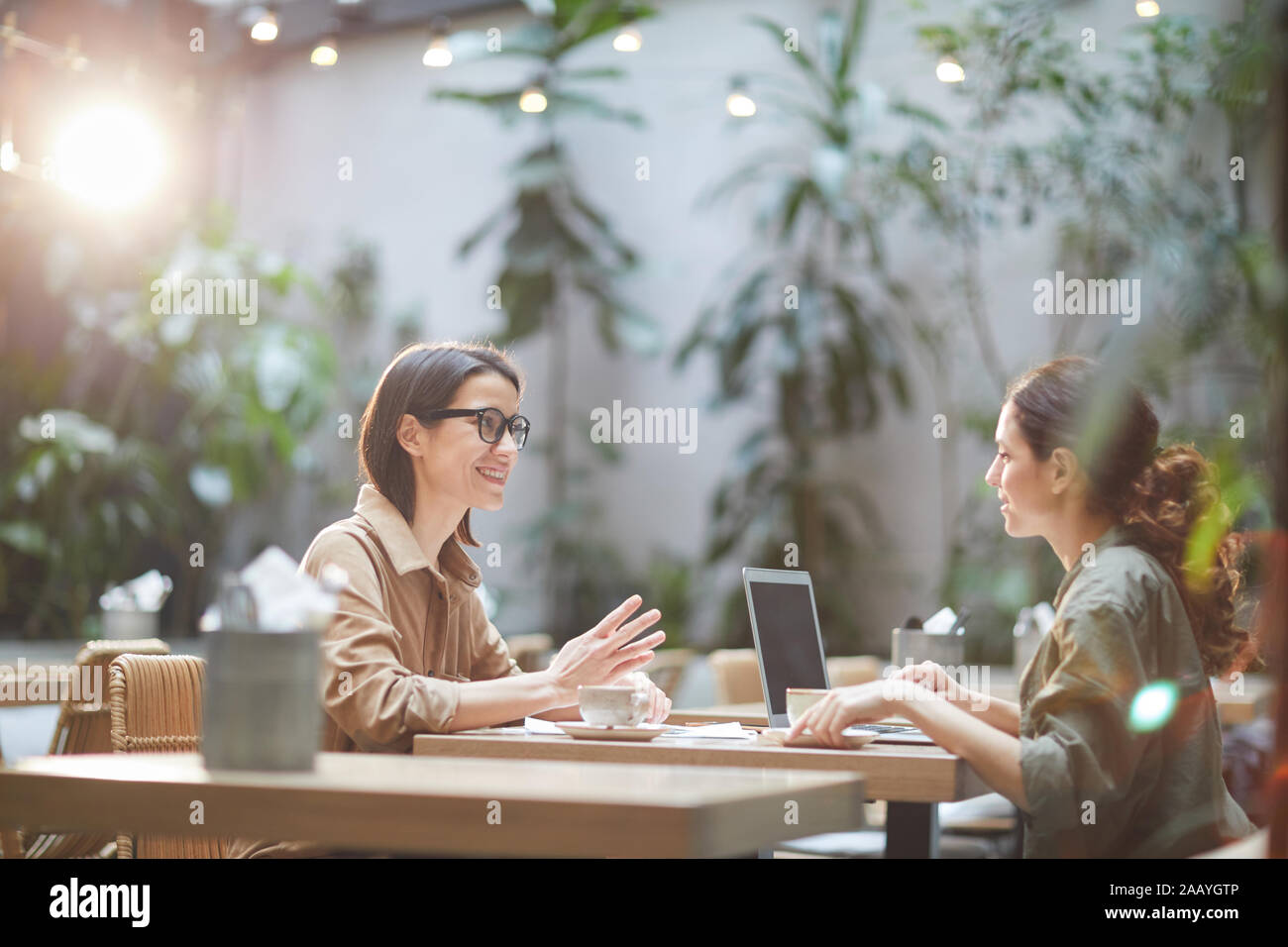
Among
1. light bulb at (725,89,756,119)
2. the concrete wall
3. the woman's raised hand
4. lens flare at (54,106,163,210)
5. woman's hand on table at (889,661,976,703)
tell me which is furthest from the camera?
the concrete wall

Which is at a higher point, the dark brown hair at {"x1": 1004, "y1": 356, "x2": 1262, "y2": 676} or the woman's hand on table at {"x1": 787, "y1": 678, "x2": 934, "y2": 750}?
the dark brown hair at {"x1": 1004, "y1": 356, "x2": 1262, "y2": 676}

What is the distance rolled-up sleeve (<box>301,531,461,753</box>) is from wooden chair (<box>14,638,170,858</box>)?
52 cm

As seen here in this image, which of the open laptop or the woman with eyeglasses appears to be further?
the open laptop

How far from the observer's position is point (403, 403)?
2309 mm

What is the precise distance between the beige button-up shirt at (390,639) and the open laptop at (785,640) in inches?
19.4

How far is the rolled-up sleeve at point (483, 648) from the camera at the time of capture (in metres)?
2.47

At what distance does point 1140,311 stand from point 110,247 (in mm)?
7102

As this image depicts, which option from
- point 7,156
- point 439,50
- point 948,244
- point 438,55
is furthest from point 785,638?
point 948,244

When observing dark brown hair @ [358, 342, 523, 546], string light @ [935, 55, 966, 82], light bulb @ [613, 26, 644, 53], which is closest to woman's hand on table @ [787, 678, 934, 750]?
dark brown hair @ [358, 342, 523, 546]

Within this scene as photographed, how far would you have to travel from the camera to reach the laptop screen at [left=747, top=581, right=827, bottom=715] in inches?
86.7

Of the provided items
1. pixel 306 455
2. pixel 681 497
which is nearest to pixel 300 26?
pixel 306 455

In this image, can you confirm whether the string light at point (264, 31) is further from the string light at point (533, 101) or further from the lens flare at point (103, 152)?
the lens flare at point (103, 152)

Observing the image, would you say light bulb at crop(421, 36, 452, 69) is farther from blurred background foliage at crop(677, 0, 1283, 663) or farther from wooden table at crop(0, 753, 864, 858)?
wooden table at crop(0, 753, 864, 858)

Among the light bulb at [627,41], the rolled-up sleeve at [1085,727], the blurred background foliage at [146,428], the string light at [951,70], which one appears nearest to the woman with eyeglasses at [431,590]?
the rolled-up sleeve at [1085,727]
